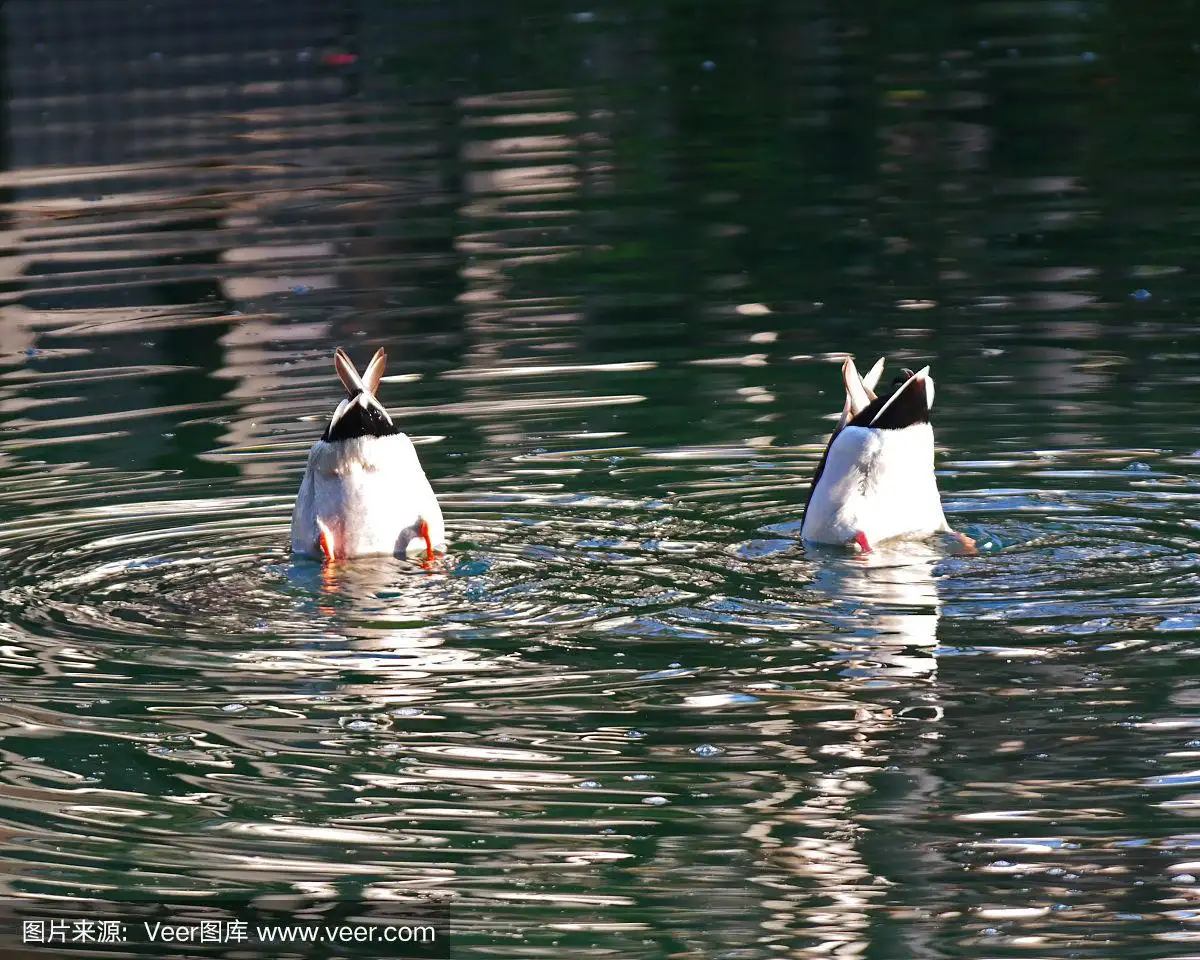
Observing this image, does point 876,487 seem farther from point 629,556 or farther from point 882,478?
point 629,556

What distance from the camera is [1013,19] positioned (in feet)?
92.0

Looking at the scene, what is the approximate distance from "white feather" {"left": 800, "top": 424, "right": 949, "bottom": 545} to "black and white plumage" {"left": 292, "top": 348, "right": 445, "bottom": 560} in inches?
61.5

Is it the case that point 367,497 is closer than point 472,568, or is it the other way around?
point 472,568

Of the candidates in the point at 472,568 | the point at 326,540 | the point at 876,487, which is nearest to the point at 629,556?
the point at 472,568

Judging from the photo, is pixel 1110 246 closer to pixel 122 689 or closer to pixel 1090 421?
pixel 1090 421

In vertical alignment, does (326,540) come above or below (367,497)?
below

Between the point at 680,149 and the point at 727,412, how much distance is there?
9.29 m

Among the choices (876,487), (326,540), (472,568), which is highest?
(876,487)

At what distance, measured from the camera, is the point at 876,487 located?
8789mm

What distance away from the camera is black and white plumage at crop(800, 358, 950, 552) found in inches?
344

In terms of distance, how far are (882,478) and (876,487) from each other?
0.04 meters

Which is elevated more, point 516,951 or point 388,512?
point 388,512

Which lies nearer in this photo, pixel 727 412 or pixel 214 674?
pixel 214 674

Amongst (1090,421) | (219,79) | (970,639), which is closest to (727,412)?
(1090,421)
